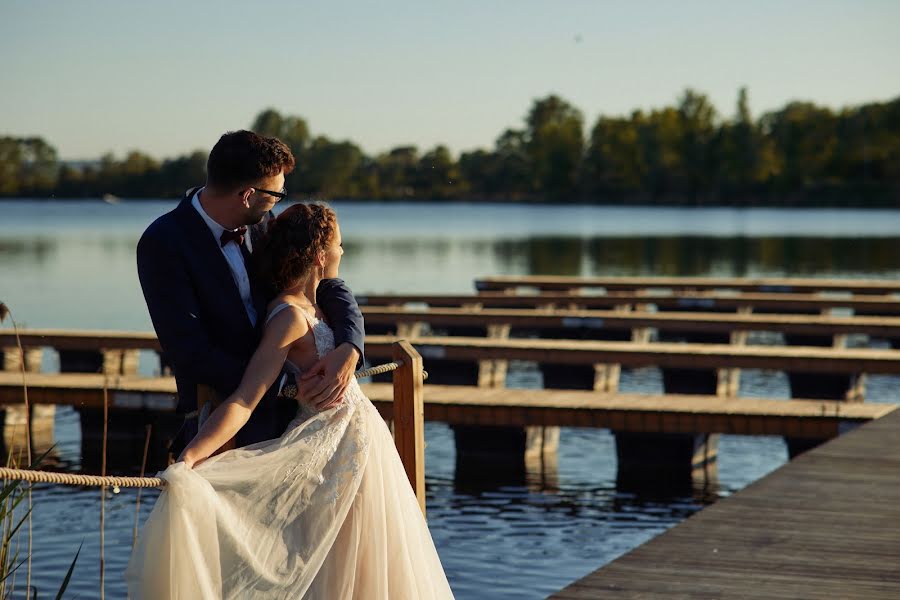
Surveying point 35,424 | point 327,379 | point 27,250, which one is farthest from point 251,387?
point 27,250

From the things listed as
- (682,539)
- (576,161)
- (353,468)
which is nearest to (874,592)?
(682,539)

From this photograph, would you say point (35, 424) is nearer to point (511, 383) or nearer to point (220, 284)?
point (511, 383)

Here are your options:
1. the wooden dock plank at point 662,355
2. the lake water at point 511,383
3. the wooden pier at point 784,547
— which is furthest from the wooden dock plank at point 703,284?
the wooden pier at point 784,547

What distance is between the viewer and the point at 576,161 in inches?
5192

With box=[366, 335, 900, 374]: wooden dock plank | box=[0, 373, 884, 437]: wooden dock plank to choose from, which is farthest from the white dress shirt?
box=[366, 335, 900, 374]: wooden dock plank

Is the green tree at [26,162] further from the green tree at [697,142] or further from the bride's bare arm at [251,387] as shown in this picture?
the bride's bare arm at [251,387]

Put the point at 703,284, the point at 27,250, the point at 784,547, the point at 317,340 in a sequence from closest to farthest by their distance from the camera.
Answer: the point at 317,340, the point at 784,547, the point at 703,284, the point at 27,250

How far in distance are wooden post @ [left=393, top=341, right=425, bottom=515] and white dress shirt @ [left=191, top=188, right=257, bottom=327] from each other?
2.27ft

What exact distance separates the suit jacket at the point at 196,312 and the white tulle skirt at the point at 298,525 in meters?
0.17

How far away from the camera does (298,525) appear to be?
3.25 m

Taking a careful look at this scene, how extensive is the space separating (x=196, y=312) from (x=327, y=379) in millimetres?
379

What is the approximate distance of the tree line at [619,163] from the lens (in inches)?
3588

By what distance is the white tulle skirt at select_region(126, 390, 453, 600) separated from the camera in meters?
2.93

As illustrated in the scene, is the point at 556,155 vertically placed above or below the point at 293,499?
above
